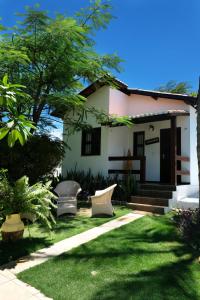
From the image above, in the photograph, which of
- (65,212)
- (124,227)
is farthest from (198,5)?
(65,212)

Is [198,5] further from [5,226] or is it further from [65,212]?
[5,226]

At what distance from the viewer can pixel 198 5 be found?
913 cm

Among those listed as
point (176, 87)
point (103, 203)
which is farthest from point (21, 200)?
point (176, 87)

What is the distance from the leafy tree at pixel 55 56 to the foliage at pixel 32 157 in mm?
1197

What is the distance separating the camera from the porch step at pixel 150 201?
9711 mm

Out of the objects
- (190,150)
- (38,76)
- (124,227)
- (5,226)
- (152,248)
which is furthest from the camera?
(190,150)

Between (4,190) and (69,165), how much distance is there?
9.08 meters

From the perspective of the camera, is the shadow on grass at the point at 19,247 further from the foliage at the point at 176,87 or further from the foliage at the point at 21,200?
the foliage at the point at 176,87

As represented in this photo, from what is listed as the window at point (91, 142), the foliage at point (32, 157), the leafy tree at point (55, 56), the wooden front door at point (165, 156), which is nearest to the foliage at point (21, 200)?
the foliage at point (32, 157)

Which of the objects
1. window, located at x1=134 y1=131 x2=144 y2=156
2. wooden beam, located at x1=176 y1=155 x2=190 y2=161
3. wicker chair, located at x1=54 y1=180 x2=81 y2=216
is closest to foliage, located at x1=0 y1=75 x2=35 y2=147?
wicker chair, located at x1=54 y1=180 x2=81 y2=216

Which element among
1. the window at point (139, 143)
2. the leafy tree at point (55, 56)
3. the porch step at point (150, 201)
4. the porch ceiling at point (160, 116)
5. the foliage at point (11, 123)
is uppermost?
the leafy tree at point (55, 56)

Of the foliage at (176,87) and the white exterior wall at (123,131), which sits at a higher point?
the foliage at (176,87)

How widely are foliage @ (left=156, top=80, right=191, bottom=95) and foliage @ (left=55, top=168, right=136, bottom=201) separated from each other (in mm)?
18807

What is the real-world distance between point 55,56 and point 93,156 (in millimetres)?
5873
